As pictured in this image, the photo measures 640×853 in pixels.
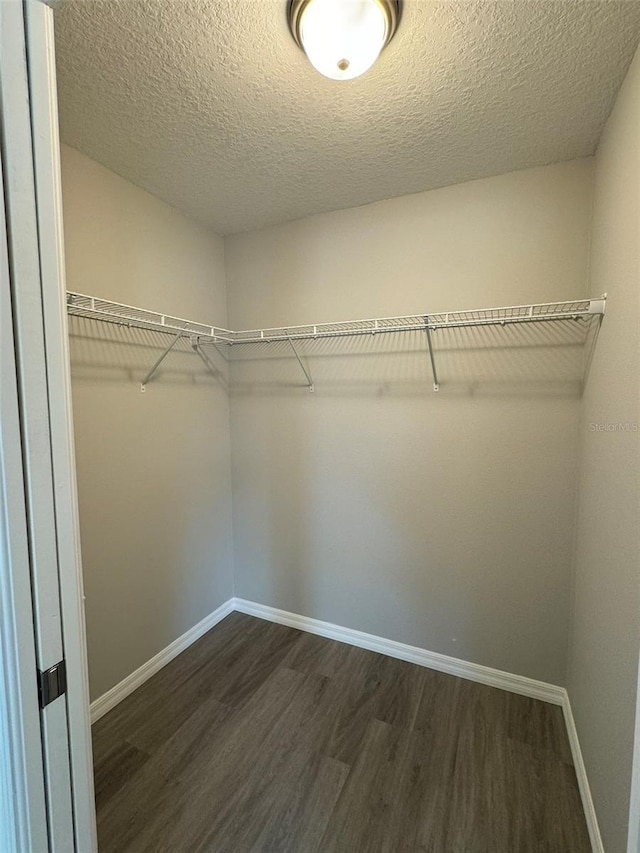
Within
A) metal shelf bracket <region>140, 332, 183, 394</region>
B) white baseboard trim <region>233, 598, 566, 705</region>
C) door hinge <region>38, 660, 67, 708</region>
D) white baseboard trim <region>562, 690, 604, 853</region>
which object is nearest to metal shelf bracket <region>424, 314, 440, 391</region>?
metal shelf bracket <region>140, 332, 183, 394</region>

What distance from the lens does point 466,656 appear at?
2.09 meters

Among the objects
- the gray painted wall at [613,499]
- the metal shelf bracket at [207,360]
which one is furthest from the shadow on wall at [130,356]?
the gray painted wall at [613,499]

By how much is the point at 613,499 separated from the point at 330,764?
1.55 meters

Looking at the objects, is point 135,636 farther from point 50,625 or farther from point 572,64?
point 572,64

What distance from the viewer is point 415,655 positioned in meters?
2.21

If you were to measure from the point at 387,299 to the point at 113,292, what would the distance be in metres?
1.41

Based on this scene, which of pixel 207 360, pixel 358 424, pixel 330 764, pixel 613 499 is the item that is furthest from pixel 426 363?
pixel 330 764

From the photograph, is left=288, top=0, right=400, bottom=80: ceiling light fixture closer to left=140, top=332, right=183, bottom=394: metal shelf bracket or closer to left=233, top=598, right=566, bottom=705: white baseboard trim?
left=140, top=332, right=183, bottom=394: metal shelf bracket

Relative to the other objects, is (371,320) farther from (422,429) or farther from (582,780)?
(582,780)

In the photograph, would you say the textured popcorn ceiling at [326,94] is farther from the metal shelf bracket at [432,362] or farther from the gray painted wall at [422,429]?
the metal shelf bracket at [432,362]

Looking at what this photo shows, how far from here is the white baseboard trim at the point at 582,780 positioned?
1.30m

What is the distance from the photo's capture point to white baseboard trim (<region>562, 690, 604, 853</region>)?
130 cm

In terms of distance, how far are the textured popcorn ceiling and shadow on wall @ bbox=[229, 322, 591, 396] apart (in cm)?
77

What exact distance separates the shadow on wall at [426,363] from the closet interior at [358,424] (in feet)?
0.05
